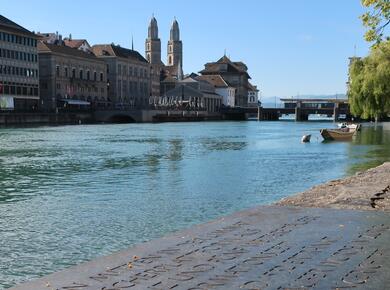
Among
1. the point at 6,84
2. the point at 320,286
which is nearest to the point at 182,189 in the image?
the point at 320,286

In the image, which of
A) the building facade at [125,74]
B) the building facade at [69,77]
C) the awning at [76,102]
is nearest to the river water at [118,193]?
the building facade at [69,77]

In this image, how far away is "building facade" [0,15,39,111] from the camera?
119688 mm

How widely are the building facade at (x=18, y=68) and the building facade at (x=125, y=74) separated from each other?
123 ft

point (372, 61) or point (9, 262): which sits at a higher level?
point (372, 61)

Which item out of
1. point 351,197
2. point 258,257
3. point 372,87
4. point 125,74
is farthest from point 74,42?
point 258,257

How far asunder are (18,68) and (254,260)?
4825 inches

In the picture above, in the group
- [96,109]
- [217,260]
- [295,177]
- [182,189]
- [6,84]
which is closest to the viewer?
[217,260]

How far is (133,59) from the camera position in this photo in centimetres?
18475

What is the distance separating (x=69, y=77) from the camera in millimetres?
147500

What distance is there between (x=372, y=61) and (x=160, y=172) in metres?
36.7

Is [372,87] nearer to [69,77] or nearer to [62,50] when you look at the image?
[69,77]

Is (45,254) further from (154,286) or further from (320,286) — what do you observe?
(320,286)

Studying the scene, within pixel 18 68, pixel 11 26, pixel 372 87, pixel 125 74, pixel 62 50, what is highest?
pixel 11 26

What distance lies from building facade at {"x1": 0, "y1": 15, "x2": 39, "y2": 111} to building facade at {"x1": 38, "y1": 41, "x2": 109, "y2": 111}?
223 inches
